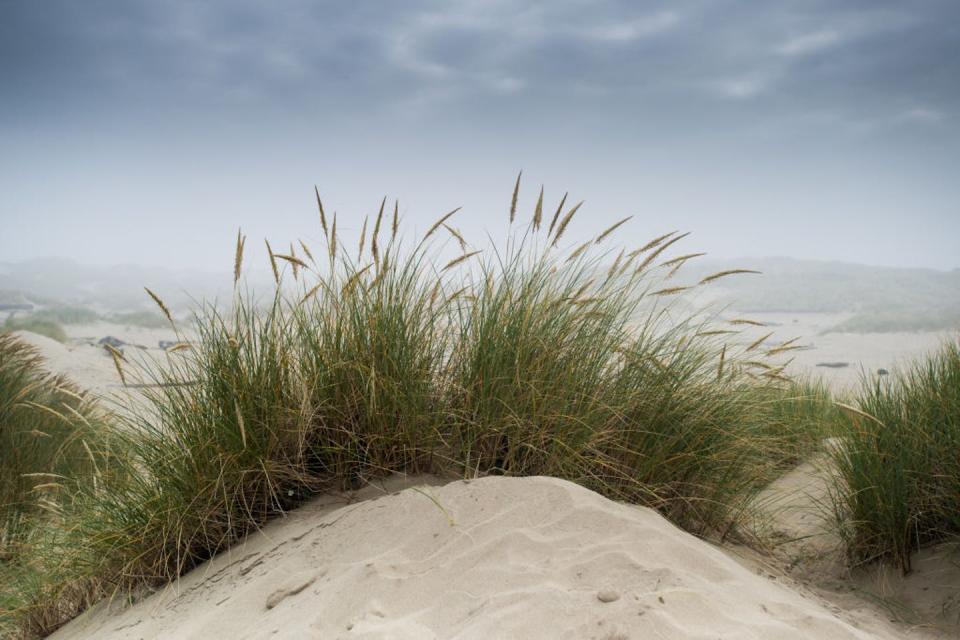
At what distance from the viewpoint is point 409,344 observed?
325 centimetres

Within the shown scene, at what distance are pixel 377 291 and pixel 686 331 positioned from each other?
62.4 inches

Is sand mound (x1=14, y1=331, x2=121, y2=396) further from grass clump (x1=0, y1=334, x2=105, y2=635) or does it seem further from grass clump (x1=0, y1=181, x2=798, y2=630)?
grass clump (x1=0, y1=181, x2=798, y2=630)

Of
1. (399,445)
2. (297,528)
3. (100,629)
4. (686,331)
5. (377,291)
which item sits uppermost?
(377,291)

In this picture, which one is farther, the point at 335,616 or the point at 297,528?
the point at 297,528

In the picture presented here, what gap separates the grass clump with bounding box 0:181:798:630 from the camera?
3129 millimetres

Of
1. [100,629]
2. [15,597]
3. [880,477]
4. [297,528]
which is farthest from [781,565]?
[15,597]

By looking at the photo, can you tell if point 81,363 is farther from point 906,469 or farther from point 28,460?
point 906,469

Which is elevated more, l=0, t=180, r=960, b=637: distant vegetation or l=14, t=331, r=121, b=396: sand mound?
l=0, t=180, r=960, b=637: distant vegetation

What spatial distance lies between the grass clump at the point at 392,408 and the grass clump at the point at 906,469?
29.4 inches

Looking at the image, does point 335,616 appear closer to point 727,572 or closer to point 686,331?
point 727,572

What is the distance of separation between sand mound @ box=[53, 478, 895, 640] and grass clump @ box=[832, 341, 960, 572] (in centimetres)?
129

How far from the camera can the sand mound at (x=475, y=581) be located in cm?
207

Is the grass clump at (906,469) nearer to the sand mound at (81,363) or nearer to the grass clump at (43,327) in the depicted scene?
the sand mound at (81,363)

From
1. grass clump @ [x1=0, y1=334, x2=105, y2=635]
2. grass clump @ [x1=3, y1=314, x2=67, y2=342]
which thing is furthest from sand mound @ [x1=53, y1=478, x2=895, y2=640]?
grass clump @ [x1=3, y1=314, x2=67, y2=342]
